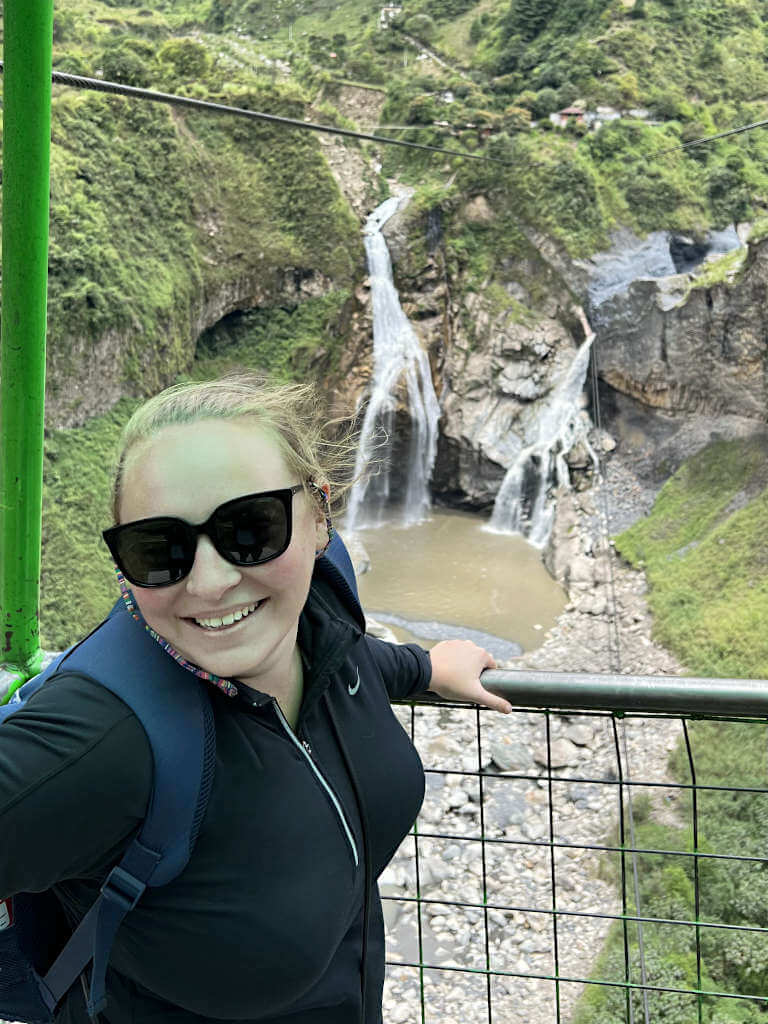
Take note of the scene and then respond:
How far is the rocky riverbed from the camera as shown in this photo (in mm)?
6016

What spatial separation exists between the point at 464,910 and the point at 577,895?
909 millimetres

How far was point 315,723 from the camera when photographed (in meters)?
1.14

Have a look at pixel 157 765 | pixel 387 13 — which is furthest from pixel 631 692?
pixel 387 13

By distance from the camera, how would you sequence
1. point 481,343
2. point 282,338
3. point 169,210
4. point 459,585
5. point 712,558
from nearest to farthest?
point 712,558
point 459,585
point 169,210
point 282,338
point 481,343

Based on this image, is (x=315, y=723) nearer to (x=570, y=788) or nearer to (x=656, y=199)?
(x=570, y=788)

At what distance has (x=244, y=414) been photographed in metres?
1.05

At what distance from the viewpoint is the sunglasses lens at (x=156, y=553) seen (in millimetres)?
1000

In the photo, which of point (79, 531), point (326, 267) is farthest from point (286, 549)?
point (326, 267)

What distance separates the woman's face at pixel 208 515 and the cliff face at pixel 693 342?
1515 centimetres

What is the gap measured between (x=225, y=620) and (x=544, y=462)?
51.9ft

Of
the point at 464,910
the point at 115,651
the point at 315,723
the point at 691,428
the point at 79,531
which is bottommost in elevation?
the point at 464,910

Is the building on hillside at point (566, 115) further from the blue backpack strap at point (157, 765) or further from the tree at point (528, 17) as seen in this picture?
the blue backpack strap at point (157, 765)

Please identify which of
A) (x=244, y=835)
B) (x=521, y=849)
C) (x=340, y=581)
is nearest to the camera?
(x=244, y=835)

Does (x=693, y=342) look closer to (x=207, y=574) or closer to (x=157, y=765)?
(x=207, y=574)
